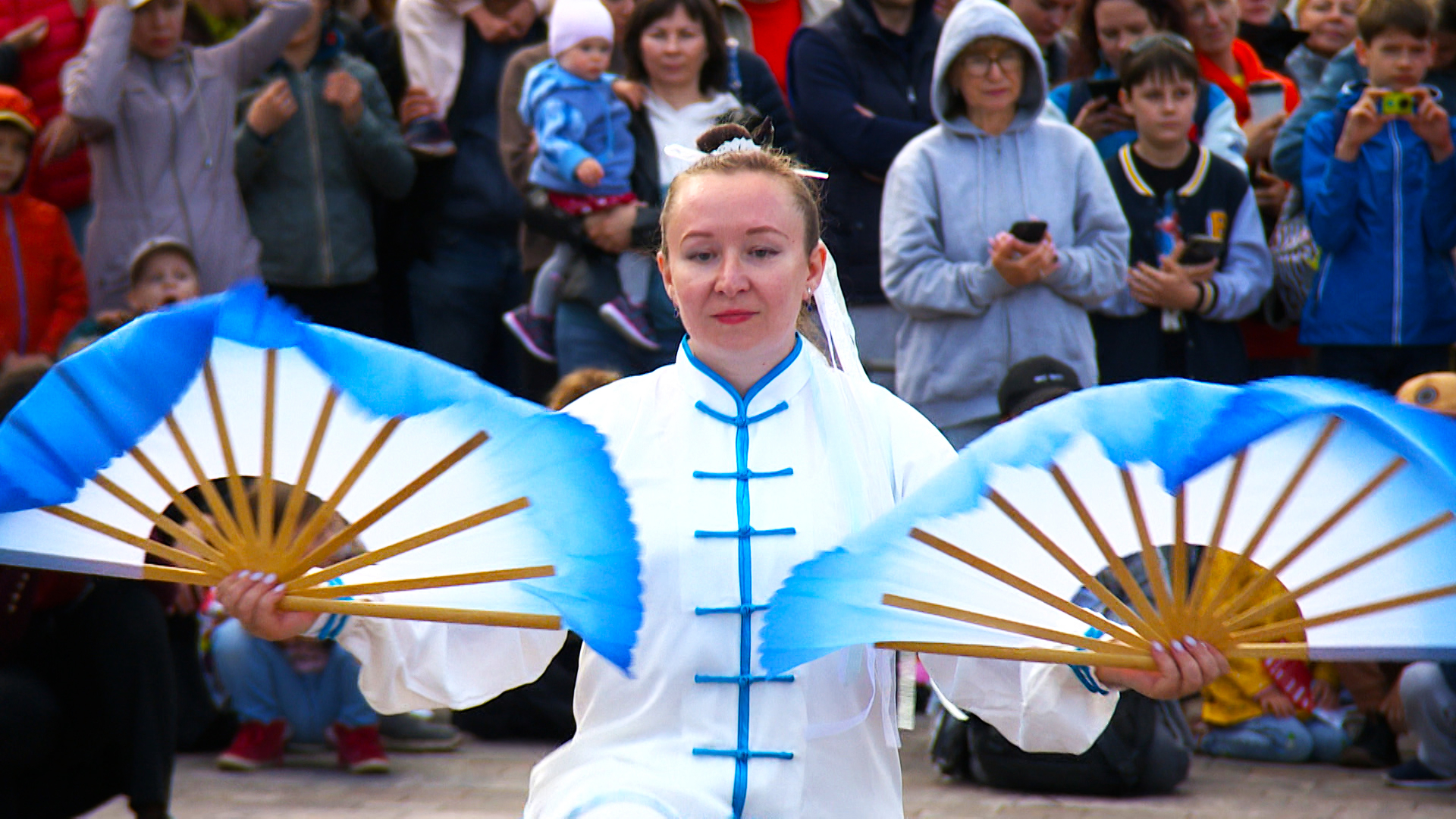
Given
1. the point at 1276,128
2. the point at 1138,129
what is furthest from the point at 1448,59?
the point at 1138,129

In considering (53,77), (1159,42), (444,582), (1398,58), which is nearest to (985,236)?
(1159,42)

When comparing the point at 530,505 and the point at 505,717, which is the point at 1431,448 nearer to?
the point at 530,505

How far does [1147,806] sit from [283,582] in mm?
3265

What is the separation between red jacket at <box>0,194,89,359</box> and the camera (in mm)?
6551

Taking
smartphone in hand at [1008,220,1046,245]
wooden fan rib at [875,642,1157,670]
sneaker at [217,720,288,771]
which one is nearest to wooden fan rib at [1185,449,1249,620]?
wooden fan rib at [875,642,1157,670]

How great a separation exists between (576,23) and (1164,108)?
81.7 inches

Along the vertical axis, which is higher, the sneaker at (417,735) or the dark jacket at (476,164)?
the dark jacket at (476,164)

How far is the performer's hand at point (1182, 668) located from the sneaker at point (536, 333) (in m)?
3.96

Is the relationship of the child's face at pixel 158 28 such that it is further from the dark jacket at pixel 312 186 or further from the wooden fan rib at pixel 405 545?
the wooden fan rib at pixel 405 545

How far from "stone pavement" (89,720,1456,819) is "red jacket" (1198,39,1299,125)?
2.69 meters

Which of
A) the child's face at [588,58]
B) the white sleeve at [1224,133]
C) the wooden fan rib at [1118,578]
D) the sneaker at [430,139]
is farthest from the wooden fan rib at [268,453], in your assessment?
the white sleeve at [1224,133]

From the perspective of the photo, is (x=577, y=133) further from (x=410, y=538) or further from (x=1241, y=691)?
(x=410, y=538)

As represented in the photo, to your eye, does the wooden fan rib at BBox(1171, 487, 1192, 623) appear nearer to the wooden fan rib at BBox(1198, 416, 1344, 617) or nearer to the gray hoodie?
the wooden fan rib at BBox(1198, 416, 1344, 617)

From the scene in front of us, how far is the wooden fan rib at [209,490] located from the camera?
284cm
